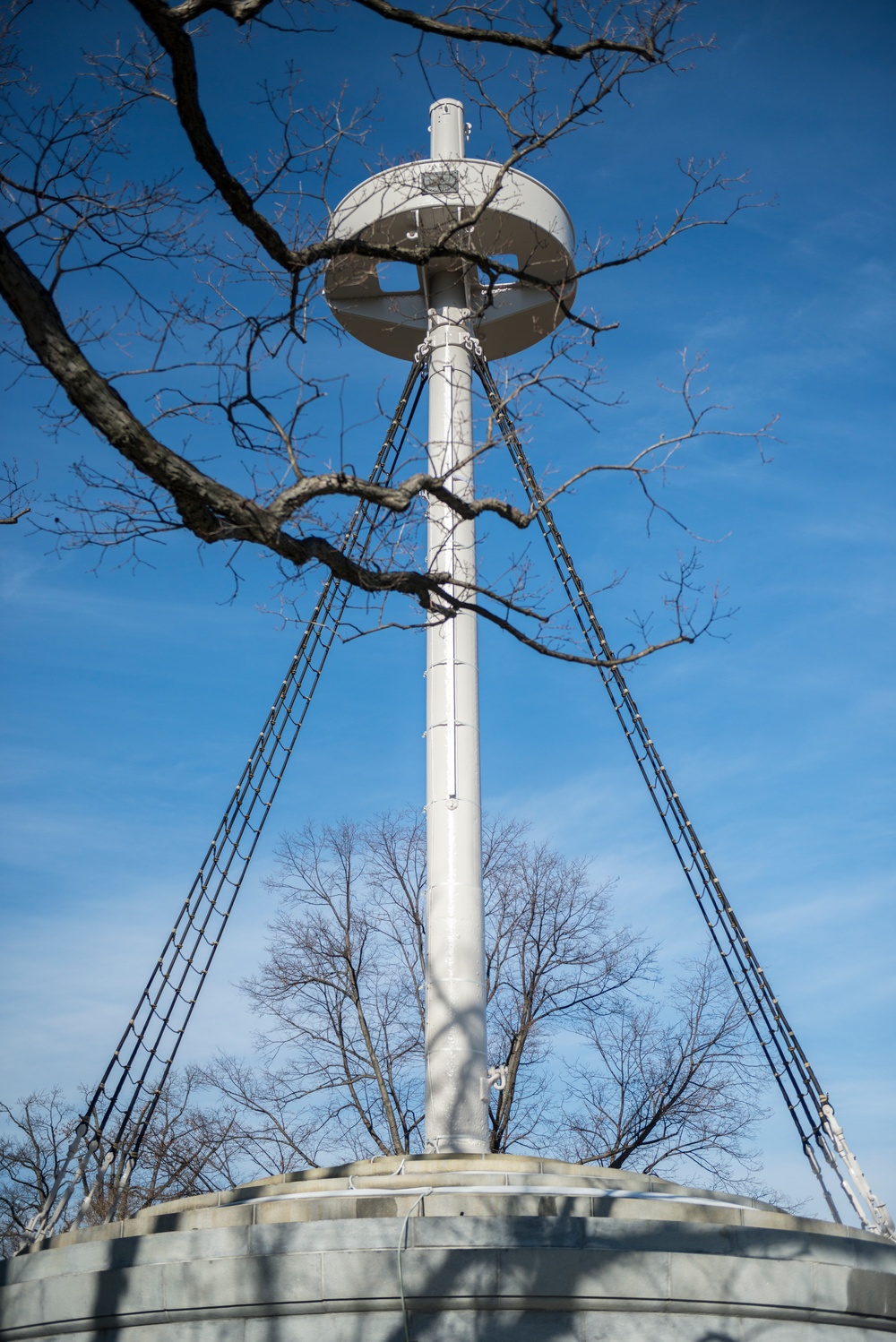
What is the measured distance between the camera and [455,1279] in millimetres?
6332

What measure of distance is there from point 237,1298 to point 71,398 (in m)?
4.64

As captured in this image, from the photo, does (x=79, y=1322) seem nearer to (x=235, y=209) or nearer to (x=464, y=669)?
(x=235, y=209)

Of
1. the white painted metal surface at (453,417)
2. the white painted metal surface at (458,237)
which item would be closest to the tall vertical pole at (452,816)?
the white painted metal surface at (453,417)

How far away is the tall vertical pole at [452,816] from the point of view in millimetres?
10672

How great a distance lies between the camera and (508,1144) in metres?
17.9

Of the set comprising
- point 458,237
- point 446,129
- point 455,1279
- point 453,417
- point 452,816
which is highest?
point 446,129

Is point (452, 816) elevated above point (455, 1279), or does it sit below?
above

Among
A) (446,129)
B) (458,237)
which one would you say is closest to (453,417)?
(458,237)

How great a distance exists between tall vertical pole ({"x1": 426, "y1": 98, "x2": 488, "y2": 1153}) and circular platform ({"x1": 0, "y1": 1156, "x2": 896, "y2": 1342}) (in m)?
3.04

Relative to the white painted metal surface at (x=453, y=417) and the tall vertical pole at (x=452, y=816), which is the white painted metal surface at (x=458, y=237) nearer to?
the white painted metal surface at (x=453, y=417)

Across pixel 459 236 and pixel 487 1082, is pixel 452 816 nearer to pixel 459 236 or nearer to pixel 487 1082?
pixel 487 1082

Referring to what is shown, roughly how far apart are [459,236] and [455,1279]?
8887 mm

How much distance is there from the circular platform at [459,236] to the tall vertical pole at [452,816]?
538mm

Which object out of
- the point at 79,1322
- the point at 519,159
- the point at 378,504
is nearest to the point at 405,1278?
the point at 79,1322
